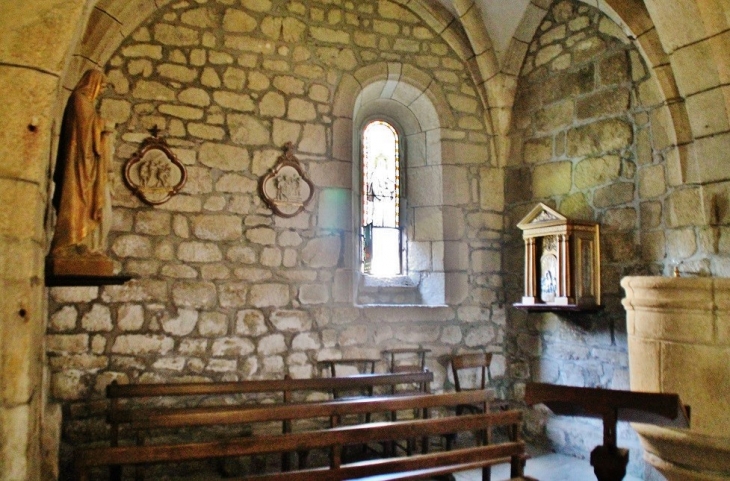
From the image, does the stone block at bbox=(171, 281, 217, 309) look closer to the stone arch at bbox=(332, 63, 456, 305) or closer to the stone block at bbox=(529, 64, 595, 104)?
the stone arch at bbox=(332, 63, 456, 305)

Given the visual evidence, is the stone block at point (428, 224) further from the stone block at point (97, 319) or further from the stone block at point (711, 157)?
the stone block at point (97, 319)

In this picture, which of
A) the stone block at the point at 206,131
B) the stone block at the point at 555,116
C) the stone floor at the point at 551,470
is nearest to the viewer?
the stone floor at the point at 551,470

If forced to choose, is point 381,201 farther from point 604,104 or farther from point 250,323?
point 604,104

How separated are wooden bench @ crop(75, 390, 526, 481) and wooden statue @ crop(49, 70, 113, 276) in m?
0.84

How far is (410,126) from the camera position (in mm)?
5730

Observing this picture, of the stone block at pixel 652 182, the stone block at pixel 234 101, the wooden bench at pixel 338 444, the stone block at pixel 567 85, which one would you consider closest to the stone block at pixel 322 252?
the stone block at pixel 234 101

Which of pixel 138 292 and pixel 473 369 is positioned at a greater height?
pixel 138 292

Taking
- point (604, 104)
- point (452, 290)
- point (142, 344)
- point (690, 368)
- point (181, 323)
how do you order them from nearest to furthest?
point (690, 368), point (142, 344), point (181, 323), point (604, 104), point (452, 290)

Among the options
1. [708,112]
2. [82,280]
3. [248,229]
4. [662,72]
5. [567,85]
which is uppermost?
[567,85]

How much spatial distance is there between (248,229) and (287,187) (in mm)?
463

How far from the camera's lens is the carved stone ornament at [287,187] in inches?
185

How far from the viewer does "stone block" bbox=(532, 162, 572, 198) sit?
506 cm

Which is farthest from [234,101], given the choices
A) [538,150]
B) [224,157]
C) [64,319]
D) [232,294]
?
[538,150]

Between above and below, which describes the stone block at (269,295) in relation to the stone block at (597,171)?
below
